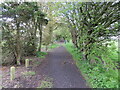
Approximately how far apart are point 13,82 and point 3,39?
9.70 feet

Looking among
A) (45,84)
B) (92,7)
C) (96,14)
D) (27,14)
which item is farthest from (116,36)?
(27,14)

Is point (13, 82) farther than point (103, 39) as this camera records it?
No

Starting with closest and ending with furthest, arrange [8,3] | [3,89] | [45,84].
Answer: [3,89], [45,84], [8,3]

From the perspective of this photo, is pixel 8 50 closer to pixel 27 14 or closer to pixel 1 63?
pixel 1 63

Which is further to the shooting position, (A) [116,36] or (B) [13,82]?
(A) [116,36]

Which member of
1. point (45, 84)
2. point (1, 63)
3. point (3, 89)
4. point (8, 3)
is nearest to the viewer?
point (3, 89)

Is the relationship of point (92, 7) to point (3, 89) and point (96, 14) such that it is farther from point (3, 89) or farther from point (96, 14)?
point (3, 89)

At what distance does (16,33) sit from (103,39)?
19.4 ft

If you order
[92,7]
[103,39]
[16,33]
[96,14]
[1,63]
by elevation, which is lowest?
[1,63]

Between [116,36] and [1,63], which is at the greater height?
[116,36]

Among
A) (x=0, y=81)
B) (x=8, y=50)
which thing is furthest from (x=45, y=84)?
(x=8, y=50)

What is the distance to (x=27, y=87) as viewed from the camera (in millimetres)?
3053

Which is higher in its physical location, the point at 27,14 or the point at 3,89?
the point at 27,14

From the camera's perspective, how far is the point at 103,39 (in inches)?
184
